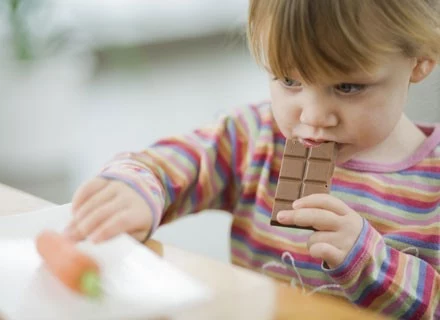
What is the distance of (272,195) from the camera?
1171 millimetres

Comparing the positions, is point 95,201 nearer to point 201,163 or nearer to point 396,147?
point 201,163

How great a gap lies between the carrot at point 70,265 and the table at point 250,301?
83 mm

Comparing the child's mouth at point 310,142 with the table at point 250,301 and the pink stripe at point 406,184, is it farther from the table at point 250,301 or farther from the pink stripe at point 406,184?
the table at point 250,301

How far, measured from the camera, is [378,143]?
3.58ft

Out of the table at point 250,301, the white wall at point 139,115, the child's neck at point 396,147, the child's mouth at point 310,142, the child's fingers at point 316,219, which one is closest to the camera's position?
the table at point 250,301

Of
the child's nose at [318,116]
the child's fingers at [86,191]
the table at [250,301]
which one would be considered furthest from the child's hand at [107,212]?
the child's nose at [318,116]

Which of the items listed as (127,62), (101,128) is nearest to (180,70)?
(127,62)

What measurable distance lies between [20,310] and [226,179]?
0.57m

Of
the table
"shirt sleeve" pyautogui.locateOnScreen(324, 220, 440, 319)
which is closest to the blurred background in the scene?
"shirt sleeve" pyautogui.locateOnScreen(324, 220, 440, 319)

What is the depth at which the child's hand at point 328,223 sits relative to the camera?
91cm

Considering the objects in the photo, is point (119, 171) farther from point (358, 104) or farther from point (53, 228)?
point (358, 104)

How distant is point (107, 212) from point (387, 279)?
36 centimetres

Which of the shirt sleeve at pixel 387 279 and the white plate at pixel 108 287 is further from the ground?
the white plate at pixel 108 287

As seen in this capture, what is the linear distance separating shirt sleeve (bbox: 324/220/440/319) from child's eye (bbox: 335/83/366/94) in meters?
0.17
